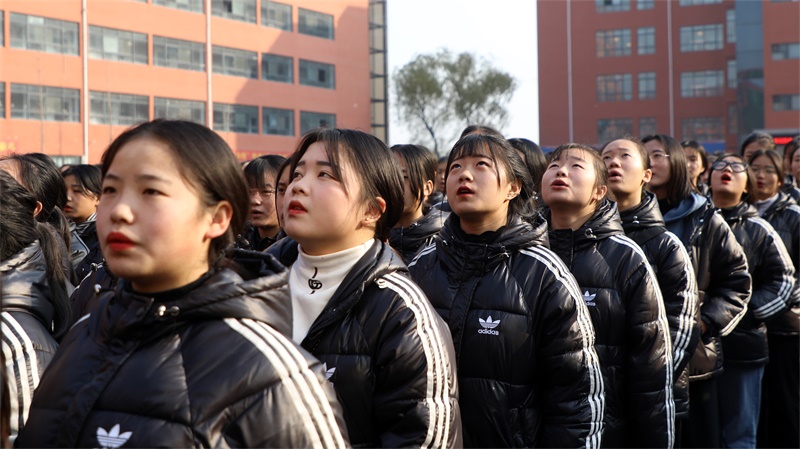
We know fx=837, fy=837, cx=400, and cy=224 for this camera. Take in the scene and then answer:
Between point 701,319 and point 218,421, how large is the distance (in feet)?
13.5

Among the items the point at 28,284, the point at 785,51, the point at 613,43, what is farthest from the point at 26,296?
the point at 613,43

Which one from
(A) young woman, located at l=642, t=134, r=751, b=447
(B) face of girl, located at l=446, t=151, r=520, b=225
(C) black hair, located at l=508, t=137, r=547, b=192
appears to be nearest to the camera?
(B) face of girl, located at l=446, t=151, r=520, b=225

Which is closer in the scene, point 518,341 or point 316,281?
point 316,281

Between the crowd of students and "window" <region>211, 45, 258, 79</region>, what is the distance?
33.7m

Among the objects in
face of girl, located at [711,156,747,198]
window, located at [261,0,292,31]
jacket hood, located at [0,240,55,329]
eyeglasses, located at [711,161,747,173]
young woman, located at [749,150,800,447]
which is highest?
window, located at [261,0,292,31]

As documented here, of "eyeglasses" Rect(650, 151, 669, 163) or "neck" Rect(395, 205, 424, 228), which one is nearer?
"neck" Rect(395, 205, 424, 228)

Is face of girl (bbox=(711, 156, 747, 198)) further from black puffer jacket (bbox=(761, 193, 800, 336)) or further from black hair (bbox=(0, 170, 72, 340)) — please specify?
black hair (bbox=(0, 170, 72, 340))

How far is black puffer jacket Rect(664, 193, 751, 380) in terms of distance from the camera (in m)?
5.18

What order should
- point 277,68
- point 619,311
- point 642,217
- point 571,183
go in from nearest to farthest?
point 619,311
point 571,183
point 642,217
point 277,68

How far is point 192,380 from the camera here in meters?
1.74

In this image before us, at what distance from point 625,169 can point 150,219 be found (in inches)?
144

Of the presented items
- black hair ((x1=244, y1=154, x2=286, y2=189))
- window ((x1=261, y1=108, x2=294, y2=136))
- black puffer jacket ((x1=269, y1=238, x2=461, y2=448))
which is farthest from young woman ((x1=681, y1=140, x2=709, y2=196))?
window ((x1=261, y1=108, x2=294, y2=136))

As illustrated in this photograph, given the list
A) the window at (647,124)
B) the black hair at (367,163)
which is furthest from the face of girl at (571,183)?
the window at (647,124)

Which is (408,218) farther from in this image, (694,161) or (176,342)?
(694,161)
